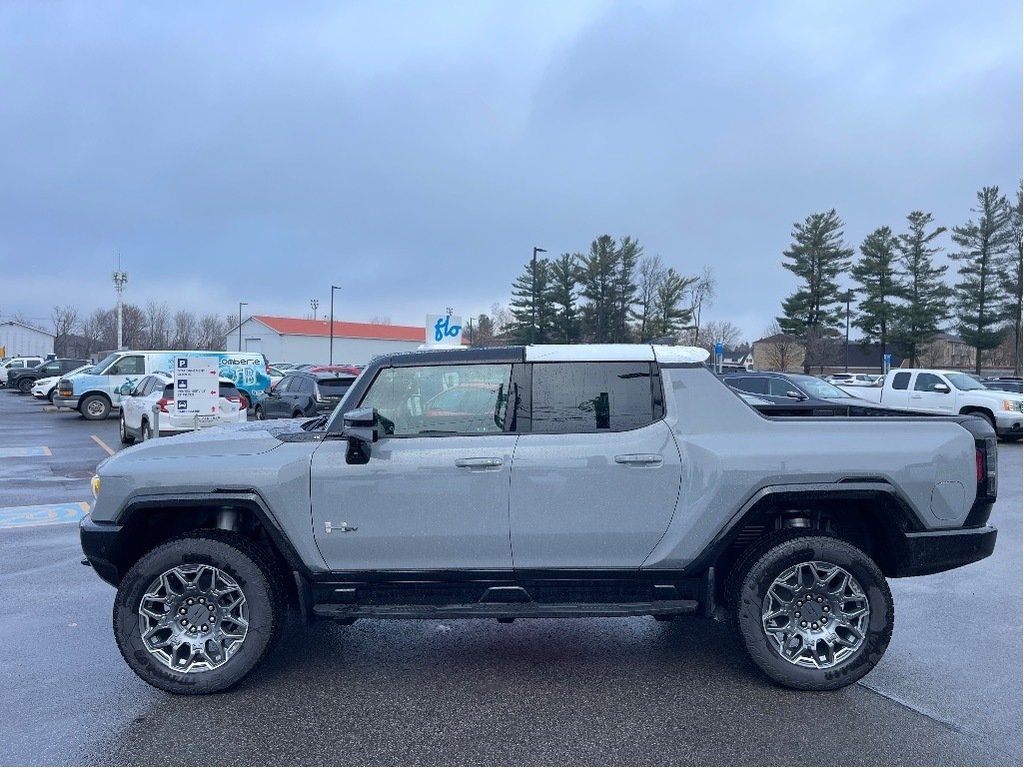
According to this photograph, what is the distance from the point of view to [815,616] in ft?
13.9

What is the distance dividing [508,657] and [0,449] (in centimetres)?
1531

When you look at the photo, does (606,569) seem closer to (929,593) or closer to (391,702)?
(391,702)

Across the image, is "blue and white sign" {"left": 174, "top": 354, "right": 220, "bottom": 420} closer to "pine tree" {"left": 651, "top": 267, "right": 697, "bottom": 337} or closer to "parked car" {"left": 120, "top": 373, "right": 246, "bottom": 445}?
"parked car" {"left": 120, "top": 373, "right": 246, "bottom": 445}

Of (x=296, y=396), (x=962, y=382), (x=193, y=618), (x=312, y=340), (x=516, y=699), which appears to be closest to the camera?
(x=516, y=699)

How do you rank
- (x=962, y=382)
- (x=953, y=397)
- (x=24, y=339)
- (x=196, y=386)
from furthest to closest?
(x=24, y=339), (x=962, y=382), (x=953, y=397), (x=196, y=386)

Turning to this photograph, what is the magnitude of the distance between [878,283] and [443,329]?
48.2m

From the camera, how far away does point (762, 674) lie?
4336 mm

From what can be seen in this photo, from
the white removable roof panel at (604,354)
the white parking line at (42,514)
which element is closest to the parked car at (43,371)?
the white parking line at (42,514)

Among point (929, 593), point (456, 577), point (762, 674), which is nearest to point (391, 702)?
point (456, 577)

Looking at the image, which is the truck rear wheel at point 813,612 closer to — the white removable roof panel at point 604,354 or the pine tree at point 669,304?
the white removable roof panel at point 604,354

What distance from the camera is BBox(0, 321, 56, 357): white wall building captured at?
90.7 meters

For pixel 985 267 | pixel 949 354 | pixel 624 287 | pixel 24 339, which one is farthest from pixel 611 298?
pixel 24 339

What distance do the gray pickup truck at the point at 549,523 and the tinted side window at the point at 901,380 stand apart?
1717cm

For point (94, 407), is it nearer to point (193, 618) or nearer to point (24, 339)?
point (193, 618)
